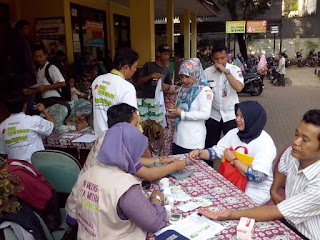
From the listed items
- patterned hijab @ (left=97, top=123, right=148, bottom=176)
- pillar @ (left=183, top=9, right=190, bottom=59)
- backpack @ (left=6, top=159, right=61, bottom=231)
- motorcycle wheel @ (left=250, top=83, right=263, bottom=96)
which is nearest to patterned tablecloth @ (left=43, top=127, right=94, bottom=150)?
backpack @ (left=6, top=159, right=61, bottom=231)

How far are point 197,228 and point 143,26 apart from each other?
22.3 ft

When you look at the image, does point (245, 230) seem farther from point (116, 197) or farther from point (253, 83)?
point (253, 83)

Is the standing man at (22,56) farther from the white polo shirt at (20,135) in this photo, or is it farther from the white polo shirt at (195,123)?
the white polo shirt at (195,123)

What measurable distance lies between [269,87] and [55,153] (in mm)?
13607

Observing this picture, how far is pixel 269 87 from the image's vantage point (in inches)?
576

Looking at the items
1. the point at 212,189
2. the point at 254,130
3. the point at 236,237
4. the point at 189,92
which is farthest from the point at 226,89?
the point at 236,237

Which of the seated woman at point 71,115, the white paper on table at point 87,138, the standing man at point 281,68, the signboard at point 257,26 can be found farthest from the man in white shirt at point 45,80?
the signboard at point 257,26

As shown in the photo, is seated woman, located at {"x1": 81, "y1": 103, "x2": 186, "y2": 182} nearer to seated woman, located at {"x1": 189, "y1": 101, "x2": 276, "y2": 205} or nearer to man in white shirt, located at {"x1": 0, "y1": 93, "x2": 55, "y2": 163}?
seated woman, located at {"x1": 189, "y1": 101, "x2": 276, "y2": 205}

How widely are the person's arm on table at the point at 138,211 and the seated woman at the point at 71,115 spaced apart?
Result: 8.31 feet

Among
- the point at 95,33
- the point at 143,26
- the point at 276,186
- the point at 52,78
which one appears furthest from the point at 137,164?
the point at 95,33

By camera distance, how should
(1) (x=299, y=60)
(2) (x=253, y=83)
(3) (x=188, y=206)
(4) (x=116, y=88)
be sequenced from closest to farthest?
(3) (x=188, y=206) → (4) (x=116, y=88) → (2) (x=253, y=83) → (1) (x=299, y=60)

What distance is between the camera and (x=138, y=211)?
1.59 meters

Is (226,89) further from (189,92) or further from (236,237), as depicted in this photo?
(236,237)

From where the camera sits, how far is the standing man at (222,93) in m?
3.69
